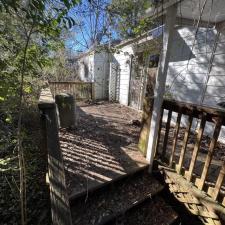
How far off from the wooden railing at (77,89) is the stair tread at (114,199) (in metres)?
7.18

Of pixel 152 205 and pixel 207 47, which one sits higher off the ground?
pixel 207 47

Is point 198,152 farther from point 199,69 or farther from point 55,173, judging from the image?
point 199,69

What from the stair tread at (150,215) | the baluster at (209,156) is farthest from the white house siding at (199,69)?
the stair tread at (150,215)

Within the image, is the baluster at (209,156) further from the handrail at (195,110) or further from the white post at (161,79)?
the white post at (161,79)

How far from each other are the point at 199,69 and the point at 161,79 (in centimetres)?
261

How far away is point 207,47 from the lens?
13.7ft

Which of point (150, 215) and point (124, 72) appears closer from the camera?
point (150, 215)

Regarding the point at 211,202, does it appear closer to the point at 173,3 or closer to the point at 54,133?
the point at 54,133

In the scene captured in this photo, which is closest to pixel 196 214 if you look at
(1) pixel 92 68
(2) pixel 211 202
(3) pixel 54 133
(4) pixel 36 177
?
(2) pixel 211 202

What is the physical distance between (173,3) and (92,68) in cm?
867

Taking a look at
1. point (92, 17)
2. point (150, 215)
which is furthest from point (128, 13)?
point (150, 215)

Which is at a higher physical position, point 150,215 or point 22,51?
point 22,51

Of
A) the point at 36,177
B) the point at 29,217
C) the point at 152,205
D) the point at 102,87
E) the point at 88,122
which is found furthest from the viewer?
the point at 102,87

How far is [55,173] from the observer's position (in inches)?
61.4
